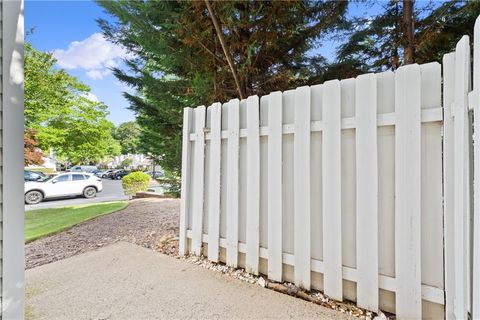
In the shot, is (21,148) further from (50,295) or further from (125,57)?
(125,57)

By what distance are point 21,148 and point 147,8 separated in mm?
3127

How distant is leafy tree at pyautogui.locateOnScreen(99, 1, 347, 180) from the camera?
3518 mm

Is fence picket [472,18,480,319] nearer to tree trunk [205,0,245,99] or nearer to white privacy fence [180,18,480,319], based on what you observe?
white privacy fence [180,18,480,319]

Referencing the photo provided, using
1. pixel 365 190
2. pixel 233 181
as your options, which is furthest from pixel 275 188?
pixel 365 190

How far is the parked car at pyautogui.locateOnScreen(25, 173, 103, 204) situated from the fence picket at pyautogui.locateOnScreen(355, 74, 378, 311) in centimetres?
1222

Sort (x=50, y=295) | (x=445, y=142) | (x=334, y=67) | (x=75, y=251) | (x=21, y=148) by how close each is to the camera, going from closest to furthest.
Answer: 1. (x=445, y=142)
2. (x=21, y=148)
3. (x=50, y=295)
4. (x=75, y=251)
5. (x=334, y=67)

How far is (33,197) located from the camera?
997 cm

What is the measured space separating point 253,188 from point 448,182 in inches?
54.4

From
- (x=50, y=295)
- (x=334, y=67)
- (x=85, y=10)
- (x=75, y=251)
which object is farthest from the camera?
(x=85, y=10)

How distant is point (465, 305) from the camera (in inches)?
48.1

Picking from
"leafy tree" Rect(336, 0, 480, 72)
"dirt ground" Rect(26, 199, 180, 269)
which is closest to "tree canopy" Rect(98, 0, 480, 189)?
"leafy tree" Rect(336, 0, 480, 72)

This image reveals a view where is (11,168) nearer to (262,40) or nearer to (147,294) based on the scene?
(147,294)

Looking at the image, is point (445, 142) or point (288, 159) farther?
point (288, 159)

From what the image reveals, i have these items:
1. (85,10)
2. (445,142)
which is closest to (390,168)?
(445,142)
